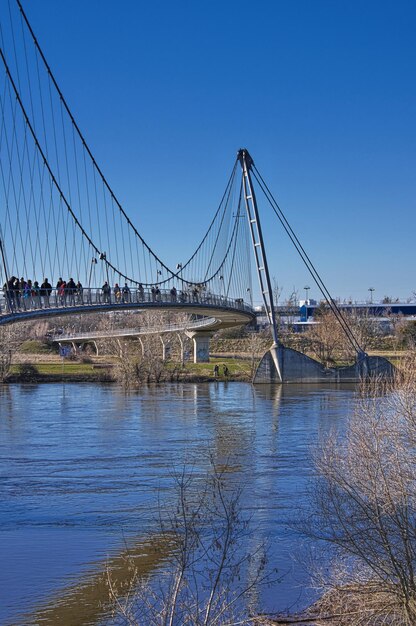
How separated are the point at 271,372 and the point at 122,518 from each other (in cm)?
3792

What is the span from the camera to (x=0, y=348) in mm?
57781

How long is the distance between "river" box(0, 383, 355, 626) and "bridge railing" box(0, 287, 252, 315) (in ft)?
13.6

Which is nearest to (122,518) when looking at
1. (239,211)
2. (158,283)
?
(158,283)

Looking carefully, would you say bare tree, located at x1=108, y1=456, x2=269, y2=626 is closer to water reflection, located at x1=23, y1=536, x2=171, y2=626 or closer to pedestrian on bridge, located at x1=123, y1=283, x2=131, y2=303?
water reflection, located at x1=23, y1=536, x2=171, y2=626

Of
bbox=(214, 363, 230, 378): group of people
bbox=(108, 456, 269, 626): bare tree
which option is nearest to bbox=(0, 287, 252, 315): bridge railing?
bbox=(214, 363, 230, 378): group of people

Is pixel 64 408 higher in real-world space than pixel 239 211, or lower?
lower

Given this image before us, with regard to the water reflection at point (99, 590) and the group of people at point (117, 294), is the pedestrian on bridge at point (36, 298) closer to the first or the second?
the group of people at point (117, 294)

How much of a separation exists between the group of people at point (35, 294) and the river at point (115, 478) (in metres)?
4.15

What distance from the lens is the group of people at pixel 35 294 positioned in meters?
22.3

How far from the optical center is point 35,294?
2686 centimetres

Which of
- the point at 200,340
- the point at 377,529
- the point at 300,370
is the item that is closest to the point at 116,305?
the point at 300,370

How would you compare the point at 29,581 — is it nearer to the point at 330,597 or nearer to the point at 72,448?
the point at 330,597

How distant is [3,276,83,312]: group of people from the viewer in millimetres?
22297

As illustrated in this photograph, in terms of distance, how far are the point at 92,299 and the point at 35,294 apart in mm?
6482
